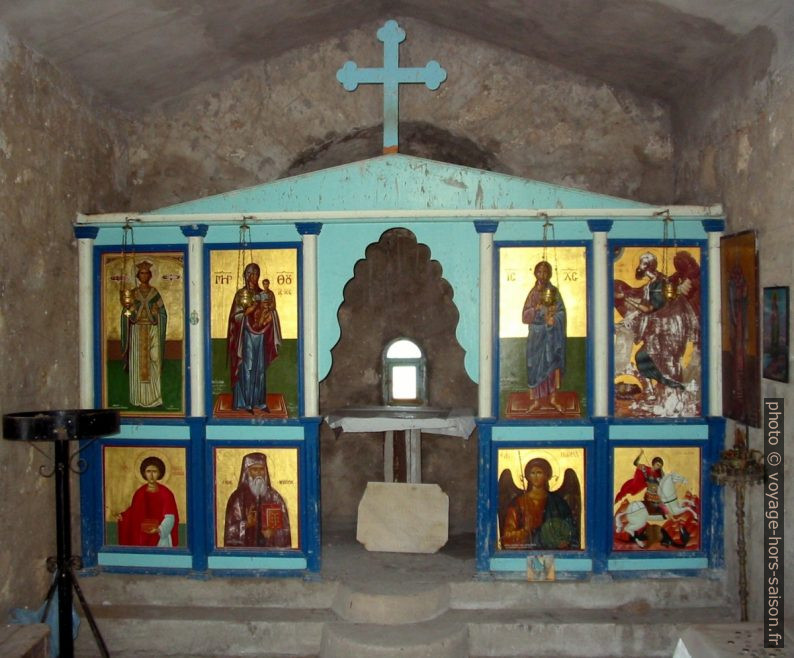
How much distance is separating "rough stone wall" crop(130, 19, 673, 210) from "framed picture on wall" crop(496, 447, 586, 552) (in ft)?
9.63

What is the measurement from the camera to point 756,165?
5.82 metres

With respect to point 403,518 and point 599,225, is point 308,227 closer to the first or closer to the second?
point 599,225

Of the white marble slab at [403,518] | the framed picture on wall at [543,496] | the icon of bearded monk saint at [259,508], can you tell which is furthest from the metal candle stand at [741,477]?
the icon of bearded monk saint at [259,508]

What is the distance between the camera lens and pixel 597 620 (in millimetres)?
6164

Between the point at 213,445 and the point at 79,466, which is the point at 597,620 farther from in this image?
the point at 79,466

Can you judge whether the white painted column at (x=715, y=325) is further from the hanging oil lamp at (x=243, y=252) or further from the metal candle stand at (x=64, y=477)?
the metal candle stand at (x=64, y=477)

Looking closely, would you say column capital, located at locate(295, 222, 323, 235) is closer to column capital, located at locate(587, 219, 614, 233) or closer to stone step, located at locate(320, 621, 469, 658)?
column capital, located at locate(587, 219, 614, 233)

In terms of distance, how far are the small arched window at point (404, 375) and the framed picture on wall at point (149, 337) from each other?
2707 millimetres

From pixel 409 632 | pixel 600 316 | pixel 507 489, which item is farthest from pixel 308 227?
pixel 409 632

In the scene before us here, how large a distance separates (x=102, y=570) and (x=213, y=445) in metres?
1.41

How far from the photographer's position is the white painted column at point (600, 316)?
252 inches

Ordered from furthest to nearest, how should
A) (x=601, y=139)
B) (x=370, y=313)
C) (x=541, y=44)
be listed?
(x=370, y=313), (x=601, y=139), (x=541, y=44)

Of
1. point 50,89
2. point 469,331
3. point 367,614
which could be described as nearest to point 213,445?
point 367,614

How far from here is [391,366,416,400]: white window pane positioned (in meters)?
8.73
